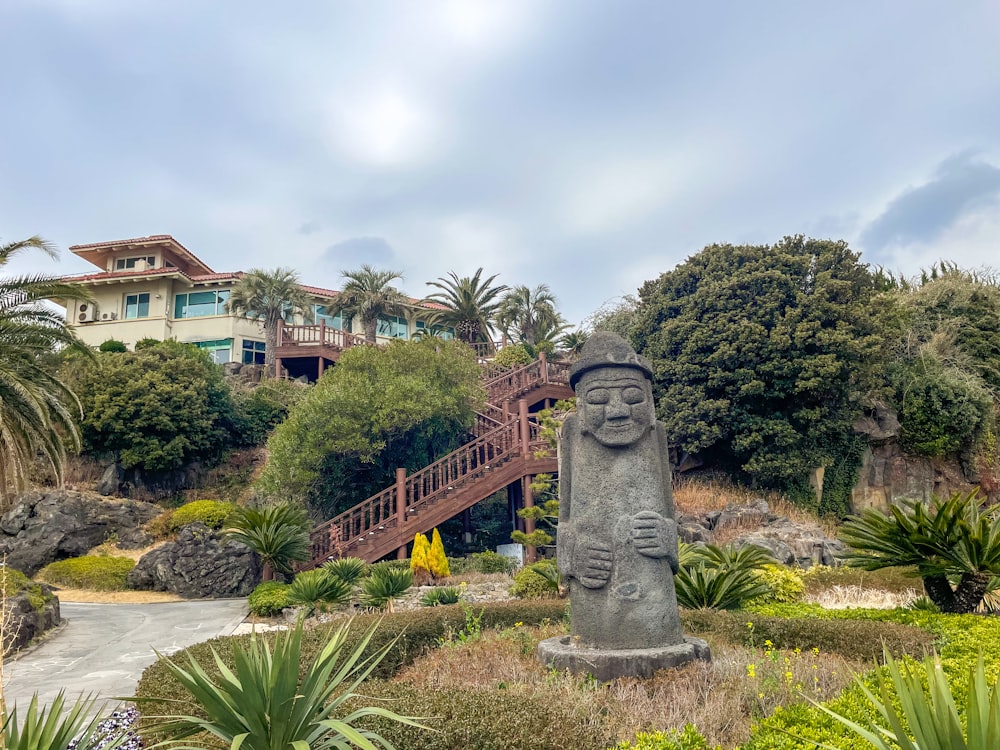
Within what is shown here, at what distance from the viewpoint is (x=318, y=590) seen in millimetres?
10703

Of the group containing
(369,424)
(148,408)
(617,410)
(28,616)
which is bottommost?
(28,616)

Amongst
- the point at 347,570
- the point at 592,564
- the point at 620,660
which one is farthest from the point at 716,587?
the point at 347,570

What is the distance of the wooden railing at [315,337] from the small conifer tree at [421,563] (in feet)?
52.9

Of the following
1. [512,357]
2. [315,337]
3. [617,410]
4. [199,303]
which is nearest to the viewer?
[617,410]

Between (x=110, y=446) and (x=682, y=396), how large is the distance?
1896 cm

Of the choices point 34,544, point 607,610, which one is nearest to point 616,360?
point 607,610

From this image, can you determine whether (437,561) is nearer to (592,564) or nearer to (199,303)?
(592,564)

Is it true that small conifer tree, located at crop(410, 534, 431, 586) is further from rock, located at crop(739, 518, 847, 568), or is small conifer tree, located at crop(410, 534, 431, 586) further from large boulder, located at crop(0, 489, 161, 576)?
large boulder, located at crop(0, 489, 161, 576)

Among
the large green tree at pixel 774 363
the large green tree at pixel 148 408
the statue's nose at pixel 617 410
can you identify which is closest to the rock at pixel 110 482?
the large green tree at pixel 148 408

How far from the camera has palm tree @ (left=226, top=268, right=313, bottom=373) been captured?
31.0 metres

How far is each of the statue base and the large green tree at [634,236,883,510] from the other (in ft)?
50.2

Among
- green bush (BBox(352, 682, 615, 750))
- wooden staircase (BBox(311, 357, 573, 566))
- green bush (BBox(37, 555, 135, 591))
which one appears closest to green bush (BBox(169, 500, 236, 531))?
green bush (BBox(37, 555, 135, 591))

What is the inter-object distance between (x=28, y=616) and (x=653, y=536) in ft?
30.5

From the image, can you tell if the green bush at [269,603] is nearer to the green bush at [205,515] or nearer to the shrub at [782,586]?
the green bush at [205,515]
